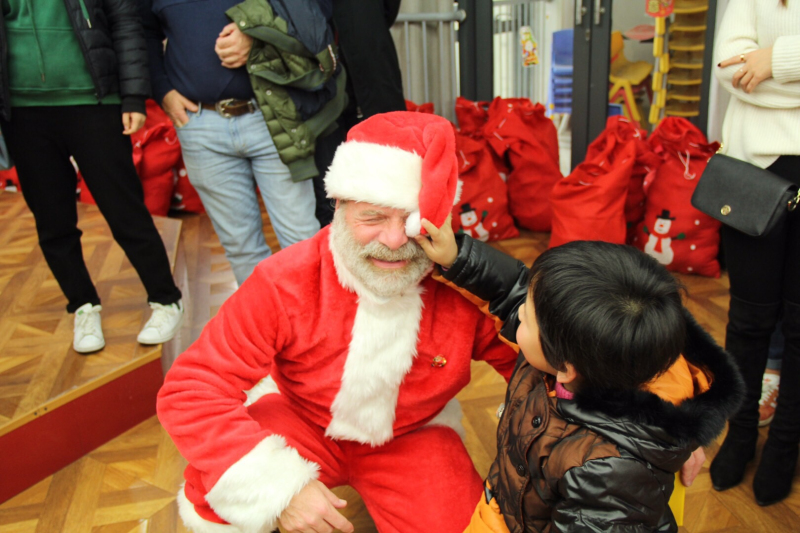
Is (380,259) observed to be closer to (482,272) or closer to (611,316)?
(482,272)

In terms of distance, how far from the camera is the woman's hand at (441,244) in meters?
1.02

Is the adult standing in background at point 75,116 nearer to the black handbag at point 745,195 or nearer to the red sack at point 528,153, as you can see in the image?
the black handbag at point 745,195

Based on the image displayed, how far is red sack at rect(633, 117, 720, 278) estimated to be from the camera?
8.13 feet

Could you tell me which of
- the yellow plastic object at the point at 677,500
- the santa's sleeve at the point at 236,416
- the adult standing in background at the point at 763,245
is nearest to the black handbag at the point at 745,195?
the adult standing in background at the point at 763,245

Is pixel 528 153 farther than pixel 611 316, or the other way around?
pixel 528 153

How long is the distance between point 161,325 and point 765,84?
170 cm

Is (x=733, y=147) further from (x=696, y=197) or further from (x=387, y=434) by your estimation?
(x=387, y=434)

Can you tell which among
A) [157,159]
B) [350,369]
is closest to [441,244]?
[350,369]

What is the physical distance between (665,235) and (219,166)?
5.93ft

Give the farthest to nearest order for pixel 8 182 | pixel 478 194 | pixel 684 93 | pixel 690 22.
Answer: pixel 8 182 → pixel 478 194 → pixel 684 93 → pixel 690 22

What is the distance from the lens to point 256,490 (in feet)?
3.29

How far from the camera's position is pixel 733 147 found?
1363mm

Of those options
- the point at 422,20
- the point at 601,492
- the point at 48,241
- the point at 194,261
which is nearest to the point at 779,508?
the point at 601,492

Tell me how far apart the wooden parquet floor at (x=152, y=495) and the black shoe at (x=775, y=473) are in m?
0.03
